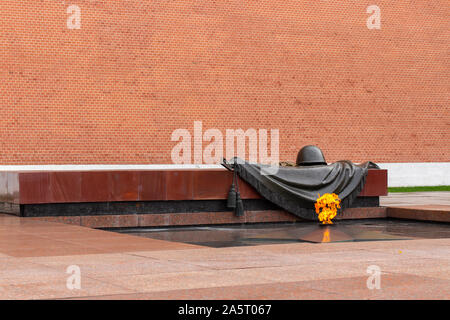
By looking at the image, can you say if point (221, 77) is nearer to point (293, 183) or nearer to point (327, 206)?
point (293, 183)

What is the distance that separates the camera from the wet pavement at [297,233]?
8516 mm

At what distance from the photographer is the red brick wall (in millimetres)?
16562

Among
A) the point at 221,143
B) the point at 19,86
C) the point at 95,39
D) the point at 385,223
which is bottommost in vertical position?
the point at 385,223

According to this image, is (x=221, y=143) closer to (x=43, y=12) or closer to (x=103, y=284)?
(x=43, y=12)

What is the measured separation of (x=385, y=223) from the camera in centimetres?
1120

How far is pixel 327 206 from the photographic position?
1116 cm

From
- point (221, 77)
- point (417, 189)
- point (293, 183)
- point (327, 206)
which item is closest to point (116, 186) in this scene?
point (293, 183)

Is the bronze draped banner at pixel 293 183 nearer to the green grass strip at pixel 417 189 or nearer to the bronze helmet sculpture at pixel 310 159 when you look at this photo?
the bronze helmet sculpture at pixel 310 159

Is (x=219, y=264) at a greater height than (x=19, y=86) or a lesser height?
lesser

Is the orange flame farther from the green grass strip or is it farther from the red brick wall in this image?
the green grass strip

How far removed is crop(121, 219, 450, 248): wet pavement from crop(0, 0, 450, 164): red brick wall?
7227 mm

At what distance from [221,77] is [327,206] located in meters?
8.14
